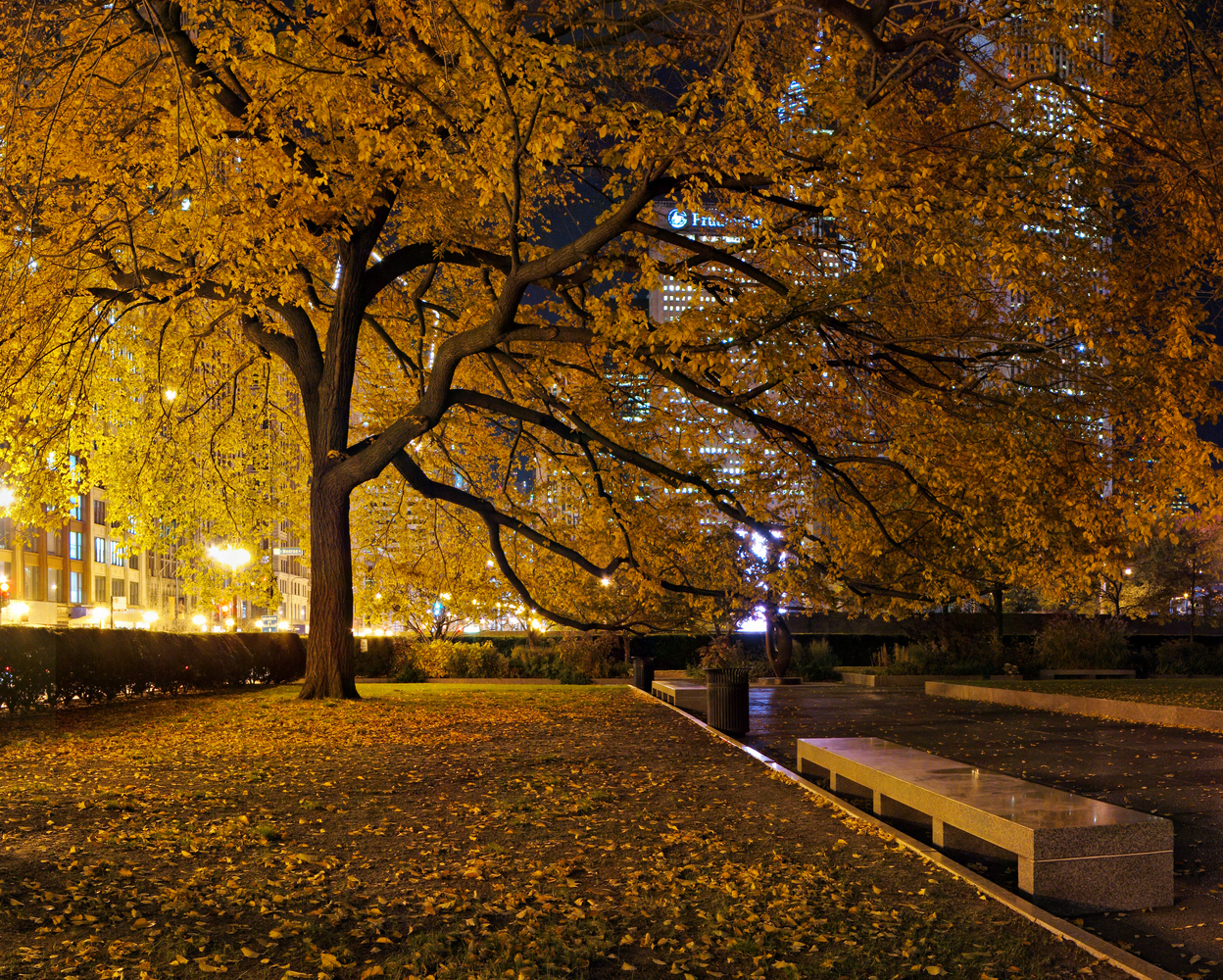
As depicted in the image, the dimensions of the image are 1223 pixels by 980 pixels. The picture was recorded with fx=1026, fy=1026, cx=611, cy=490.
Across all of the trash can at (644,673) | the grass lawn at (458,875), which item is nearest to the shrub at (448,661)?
the trash can at (644,673)

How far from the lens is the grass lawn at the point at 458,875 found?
4.85m

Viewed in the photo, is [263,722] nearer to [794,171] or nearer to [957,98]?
[794,171]

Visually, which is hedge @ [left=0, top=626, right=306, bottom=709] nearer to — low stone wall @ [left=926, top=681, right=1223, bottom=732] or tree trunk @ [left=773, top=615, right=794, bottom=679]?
tree trunk @ [left=773, top=615, right=794, bottom=679]

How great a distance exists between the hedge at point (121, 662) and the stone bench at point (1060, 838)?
14019mm

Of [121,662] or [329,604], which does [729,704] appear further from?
[121,662]

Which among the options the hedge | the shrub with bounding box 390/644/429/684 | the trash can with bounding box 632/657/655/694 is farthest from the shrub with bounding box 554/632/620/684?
the hedge

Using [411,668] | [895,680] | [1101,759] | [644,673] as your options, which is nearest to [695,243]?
[1101,759]

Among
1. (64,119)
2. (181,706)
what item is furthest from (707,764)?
(64,119)

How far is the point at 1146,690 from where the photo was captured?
19.8 metres

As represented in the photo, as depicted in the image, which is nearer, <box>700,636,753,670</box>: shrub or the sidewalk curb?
the sidewalk curb

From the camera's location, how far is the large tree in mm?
10945

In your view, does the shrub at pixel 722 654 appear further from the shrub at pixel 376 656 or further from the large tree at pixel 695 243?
the large tree at pixel 695 243

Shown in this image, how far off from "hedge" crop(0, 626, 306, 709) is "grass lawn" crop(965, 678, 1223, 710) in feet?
54.9

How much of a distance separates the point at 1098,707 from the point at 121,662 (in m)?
17.6
